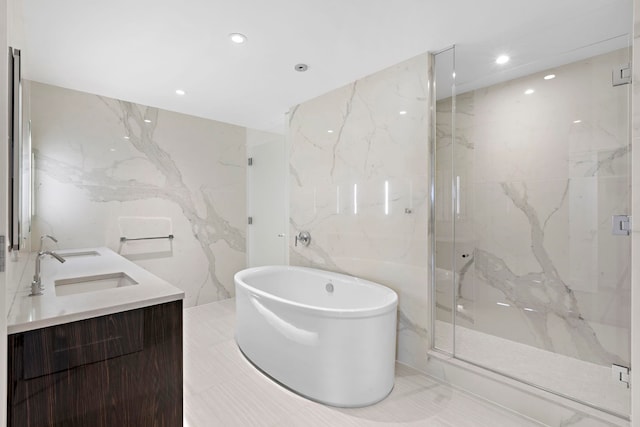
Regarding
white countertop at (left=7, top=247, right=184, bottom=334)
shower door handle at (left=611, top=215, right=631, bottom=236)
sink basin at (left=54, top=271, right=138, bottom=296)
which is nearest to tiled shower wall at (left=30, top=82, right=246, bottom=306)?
white countertop at (left=7, top=247, right=184, bottom=334)

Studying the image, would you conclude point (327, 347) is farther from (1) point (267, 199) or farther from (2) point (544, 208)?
(1) point (267, 199)

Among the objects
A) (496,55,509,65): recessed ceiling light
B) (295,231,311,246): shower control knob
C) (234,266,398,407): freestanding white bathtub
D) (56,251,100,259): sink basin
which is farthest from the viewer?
(295,231,311,246): shower control knob

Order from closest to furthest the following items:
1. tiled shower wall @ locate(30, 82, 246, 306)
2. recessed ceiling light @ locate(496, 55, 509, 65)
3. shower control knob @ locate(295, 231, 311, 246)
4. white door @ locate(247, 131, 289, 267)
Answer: recessed ceiling light @ locate(496, 55, 509, 65), tiled shower wall @ locate(30, 82, 246, 306), shower control knob @ locate(295, 231, 311, 246), white door @ locate(247, 131, 289, 267)

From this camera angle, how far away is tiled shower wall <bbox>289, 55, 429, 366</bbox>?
2301 millimetres

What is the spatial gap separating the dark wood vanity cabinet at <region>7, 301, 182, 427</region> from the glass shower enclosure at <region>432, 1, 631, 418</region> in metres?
1.83

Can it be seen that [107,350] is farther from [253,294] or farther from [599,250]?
[599,250]

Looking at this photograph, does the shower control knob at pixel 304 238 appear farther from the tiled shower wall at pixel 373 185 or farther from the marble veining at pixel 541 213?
the marble veining at pixel 541 213

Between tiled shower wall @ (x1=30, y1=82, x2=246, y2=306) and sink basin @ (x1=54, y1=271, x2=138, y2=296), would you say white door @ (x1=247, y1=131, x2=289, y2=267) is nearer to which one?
tiled shower wall @ (x1=30, y1=82, x2=246, y2=306)

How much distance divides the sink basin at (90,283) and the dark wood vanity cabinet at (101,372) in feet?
1.47

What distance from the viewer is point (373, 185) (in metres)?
2.62

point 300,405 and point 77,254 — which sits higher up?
point 77,254

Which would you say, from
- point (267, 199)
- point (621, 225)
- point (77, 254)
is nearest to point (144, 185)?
point (77, 254)

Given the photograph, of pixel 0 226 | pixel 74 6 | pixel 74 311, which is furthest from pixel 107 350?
pixel 74 6

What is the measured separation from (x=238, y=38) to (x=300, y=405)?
2.43 metres
